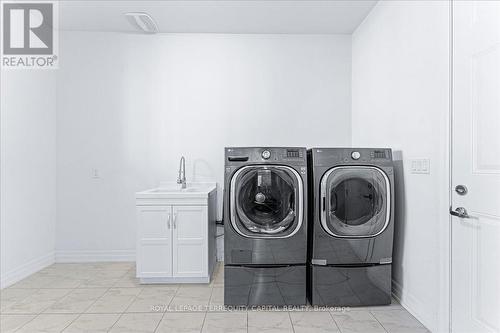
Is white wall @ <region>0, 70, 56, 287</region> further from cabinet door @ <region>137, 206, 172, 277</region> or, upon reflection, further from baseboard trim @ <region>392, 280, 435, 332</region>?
baseboard trim @ <region>392, 280, 435, 332</region>

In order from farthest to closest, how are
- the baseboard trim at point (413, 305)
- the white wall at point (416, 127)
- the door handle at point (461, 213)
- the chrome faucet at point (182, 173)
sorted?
the chrome faucet at point (182, 173) < the baseboard trim at point (413, 305) < the white wall at point (416, 127) < the door handle at point (461, 213)

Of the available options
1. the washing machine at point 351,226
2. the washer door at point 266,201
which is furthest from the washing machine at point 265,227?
the washing machine at point 351,226

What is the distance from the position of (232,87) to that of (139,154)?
127 centimetres

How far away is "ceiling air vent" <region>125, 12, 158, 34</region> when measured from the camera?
3173mm

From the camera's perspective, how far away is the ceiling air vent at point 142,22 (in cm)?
317

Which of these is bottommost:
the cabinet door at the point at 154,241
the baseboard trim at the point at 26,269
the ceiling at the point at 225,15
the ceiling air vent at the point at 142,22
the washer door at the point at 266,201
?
the baseboard trim at the point at 26,269

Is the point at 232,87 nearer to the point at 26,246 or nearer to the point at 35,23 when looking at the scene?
the point at 35,23

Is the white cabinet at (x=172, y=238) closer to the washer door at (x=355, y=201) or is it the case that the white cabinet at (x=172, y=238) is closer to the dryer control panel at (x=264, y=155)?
the dryer control panel at (x=264, y=155)

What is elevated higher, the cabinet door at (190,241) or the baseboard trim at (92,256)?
the cabinet door at (190,241)

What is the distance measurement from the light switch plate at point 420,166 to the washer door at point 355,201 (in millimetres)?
196

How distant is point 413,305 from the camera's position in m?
2.35

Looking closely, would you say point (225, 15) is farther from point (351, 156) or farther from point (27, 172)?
point (27, 172)

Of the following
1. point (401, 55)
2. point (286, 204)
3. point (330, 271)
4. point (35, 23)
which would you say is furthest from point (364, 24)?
point (35, 23)

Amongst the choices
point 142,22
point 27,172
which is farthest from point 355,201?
point 27,172
